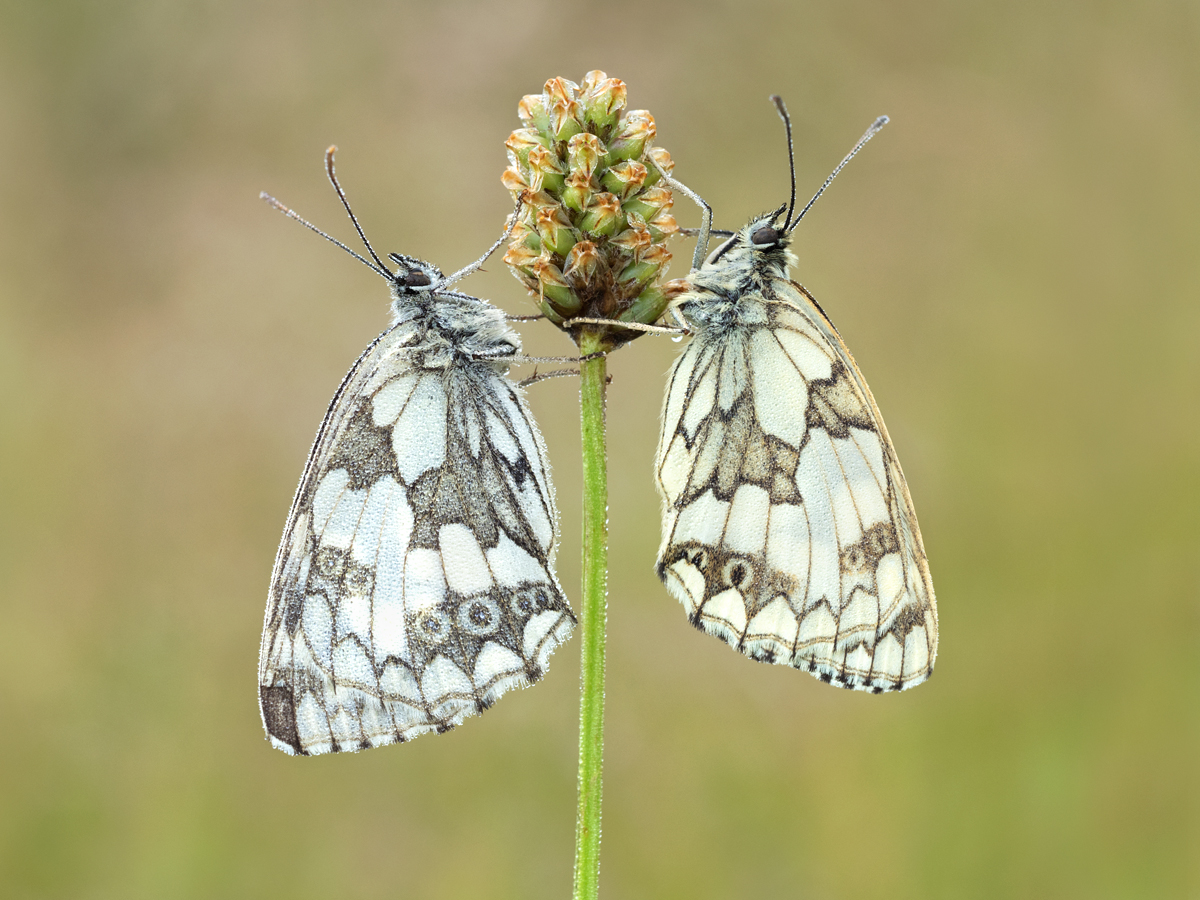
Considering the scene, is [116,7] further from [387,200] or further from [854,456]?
[854,456]

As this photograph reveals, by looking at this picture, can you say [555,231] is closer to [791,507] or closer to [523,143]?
[523,143]

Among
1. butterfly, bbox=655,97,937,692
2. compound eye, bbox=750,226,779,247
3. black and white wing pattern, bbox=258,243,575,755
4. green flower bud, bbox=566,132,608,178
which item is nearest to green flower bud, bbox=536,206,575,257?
green flower bud, bbox=566,132,608,178

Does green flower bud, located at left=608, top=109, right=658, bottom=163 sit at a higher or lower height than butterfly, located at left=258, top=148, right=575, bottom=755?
higher

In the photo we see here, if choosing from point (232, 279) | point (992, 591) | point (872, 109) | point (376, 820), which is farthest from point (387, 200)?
point (992, 591)

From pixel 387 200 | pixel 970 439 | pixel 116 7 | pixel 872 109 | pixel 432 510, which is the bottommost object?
pixel 432 510

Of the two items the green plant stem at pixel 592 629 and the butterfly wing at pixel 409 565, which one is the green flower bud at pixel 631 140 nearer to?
the green plant stem at pixel 592 629

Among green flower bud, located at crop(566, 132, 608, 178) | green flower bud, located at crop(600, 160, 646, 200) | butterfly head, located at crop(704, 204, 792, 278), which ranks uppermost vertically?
butterfly head, located at crop(704, 204, 792, 278)

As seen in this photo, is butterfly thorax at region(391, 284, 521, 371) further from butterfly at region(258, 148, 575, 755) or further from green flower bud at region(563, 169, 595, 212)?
green flower bud at region(563, 169, 595, 212)

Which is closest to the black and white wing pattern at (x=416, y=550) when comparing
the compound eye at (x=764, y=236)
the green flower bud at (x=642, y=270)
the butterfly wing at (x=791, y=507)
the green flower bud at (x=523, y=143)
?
the butterfly wing at (x=791, y=507)
